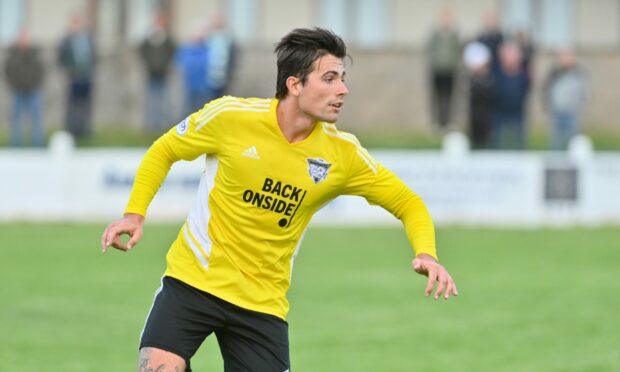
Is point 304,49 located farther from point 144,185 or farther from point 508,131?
point 508,131

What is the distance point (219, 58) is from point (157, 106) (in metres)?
2.47

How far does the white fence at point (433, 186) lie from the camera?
71.9ft

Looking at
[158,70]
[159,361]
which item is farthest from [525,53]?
[159,361]

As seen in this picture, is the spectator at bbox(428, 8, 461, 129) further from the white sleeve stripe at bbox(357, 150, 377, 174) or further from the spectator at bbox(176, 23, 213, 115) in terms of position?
the white sleeve stripe at bbox(357, 150, 377, 174)

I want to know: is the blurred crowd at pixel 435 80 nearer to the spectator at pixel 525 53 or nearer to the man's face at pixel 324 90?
the spectator at pixel 525 53

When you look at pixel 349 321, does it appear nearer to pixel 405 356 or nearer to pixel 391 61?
pixel 405 356

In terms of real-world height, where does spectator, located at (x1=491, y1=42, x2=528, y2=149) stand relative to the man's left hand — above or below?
→ above

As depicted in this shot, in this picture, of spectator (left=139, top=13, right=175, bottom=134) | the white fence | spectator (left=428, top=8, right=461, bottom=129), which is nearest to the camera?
the white fence

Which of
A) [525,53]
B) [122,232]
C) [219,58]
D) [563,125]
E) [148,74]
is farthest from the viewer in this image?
[148,74]

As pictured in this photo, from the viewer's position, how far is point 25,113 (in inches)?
957

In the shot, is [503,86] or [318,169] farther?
[503,86]

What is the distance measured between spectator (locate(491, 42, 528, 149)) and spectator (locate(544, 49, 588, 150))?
676mm

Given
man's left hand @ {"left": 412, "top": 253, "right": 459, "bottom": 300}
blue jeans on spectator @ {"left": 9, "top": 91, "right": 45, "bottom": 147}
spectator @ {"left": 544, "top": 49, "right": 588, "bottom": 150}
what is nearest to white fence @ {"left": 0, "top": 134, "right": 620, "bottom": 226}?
blue jeans on spectator @ {"left": 9, "top": 91, "right": 45, "bottom": 147}

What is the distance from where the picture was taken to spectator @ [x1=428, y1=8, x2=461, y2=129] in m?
23.9
